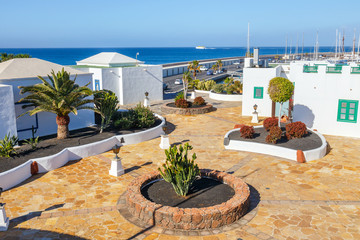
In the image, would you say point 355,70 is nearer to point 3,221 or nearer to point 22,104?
point 22,104

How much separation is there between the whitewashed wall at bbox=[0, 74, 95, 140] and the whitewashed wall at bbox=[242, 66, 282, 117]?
39.0 ft

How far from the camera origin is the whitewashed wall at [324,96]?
64.1 feet

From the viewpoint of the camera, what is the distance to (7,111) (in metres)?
15.6

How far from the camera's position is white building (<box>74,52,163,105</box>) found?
95.1 ft

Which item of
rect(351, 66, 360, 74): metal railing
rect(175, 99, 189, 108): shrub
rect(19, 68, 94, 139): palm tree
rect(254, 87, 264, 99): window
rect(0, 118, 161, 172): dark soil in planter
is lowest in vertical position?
rect(0, 118, 161, 172): dark soil in planter

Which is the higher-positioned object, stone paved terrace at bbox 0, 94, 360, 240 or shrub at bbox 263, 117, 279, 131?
shrub at bbox 263, 117, 279, 131

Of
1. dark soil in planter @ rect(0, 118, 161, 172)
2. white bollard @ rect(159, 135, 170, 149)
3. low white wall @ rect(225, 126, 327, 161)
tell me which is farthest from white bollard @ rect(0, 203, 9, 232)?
low white wall @ rect(225, 126, 327, 161)

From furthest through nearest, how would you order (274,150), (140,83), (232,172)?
(140,83) < (274,150) < (232,172)

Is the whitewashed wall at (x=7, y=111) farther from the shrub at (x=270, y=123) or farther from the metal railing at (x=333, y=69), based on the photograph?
the metal railing at (x=333, y=69)

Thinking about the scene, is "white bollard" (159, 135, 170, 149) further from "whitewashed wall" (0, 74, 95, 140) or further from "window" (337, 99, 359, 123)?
"window" (337, 99, 359, 123)

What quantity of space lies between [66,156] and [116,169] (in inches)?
125

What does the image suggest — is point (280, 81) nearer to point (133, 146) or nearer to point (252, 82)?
point (252, 82)

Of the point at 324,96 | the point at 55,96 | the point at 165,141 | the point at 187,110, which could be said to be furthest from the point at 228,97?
the point at 55,96

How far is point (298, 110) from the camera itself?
21609 mm
